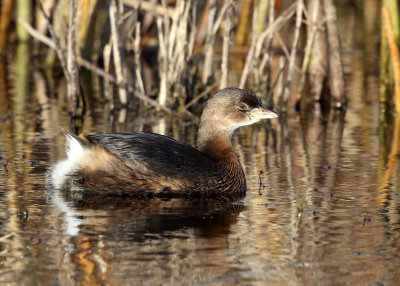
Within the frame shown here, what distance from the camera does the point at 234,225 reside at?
616 cm

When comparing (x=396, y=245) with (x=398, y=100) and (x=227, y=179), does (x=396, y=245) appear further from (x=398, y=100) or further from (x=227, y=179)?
(x=398, y=100)

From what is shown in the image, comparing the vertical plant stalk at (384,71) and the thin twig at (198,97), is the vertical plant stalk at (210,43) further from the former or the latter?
the vertical plant stalk at (384,71)

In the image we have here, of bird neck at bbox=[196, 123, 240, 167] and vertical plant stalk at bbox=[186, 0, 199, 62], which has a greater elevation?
vertical plant stalk at bbox=[186, 0, 199, 62]

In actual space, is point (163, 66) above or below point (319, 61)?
below

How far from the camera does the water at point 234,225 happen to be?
496 centimetres

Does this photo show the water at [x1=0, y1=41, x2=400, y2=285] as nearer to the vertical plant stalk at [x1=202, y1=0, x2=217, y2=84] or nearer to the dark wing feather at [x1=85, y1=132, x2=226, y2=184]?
the dark wing feather at [x1=85, y1=132, x2=226, y2=184]

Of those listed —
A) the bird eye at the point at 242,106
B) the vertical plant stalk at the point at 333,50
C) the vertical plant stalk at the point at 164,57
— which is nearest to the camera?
the bird eye at the point at 242,106

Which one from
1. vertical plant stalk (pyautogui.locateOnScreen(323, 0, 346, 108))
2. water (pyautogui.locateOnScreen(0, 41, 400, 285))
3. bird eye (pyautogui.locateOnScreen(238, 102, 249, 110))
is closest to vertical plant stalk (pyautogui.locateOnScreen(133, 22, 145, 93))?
water (pyautogui.locateOnScreen(0, 41, 400, 285))

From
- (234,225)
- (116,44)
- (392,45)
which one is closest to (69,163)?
(234,225)

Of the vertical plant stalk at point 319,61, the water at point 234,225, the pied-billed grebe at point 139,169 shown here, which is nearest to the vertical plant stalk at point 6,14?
A: the vertical plant stalk at point 319,61

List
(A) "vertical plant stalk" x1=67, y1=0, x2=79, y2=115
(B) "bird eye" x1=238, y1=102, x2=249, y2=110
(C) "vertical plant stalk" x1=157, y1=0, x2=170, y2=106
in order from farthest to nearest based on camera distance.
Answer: (C) "vertical plant stalk" x1=157, y1=0, x2=170, y2=106, (A) "vertical plant stalk" x1=67, y1=0, x2=79, y2=115, (B) "bird eye" x1=238, y1=102, x2=249, y2=110

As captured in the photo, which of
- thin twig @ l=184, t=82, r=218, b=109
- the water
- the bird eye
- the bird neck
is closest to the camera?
the water

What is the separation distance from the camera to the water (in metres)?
4.96

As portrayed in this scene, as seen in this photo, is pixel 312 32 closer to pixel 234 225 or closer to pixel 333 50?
pixel 333 50
